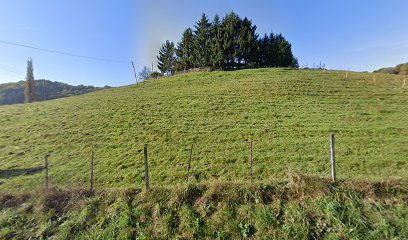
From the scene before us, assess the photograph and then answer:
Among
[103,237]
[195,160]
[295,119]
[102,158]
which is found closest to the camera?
[103,237]

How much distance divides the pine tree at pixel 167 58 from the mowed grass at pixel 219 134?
35.1 metres

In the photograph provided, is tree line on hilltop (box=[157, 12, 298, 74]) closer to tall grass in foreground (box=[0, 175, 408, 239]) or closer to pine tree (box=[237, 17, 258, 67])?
pine tree (box=[237, 17, 258, 67])

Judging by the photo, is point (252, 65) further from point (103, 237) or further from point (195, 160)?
point (103, 237)

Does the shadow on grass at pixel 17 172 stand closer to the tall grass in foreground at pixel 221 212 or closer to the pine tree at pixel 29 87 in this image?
the tall grass in foreground at pixel 221 212

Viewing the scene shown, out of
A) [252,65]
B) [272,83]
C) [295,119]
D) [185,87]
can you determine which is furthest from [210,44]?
[295,119]

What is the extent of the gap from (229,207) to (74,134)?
1440 cm

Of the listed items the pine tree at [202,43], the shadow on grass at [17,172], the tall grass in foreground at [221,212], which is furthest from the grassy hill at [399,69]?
the shadow on grass at [17,172]

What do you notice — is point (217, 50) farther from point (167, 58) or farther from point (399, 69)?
point (399, 69)

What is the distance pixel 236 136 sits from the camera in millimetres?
12109

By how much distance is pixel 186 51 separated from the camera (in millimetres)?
47000

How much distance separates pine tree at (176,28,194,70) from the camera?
153ft

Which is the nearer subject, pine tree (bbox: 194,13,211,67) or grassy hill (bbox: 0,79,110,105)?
pine tree (bbox: 194,13,211,67)

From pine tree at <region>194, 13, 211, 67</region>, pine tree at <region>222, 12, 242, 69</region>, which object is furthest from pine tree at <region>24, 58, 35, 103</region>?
pine tree at <region>222, 12, 242, 69</region>

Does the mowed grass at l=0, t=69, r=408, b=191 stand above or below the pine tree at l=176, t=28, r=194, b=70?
below
